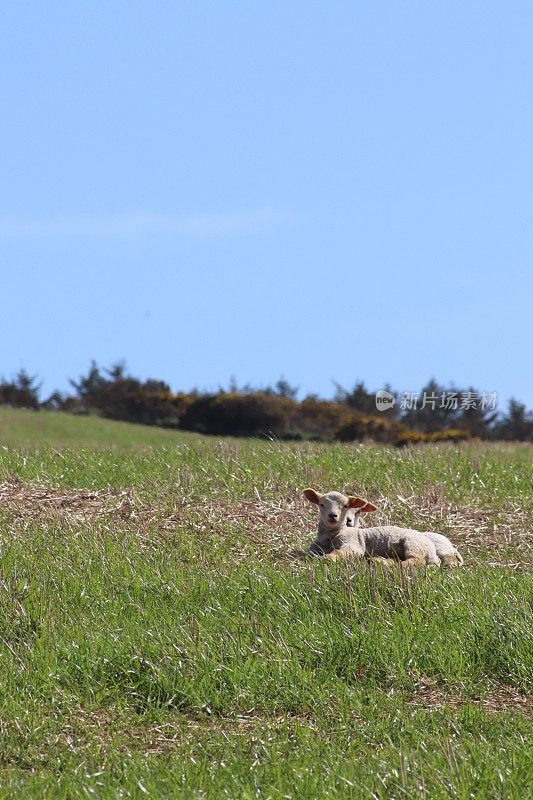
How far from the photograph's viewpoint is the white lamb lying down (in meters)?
11.8

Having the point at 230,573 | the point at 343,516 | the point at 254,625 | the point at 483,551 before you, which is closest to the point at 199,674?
the point at 254,625

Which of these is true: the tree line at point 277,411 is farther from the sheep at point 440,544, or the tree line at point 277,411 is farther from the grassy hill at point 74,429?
the sheep at point 440,544

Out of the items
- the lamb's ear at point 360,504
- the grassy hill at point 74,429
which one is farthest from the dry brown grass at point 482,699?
the grassy hill at point 74,429

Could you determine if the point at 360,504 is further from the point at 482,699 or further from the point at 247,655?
the point at 482,699

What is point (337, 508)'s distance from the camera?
1190 centimetres

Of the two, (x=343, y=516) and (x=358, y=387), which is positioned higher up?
(x=358, y=387)

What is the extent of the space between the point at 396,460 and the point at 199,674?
908 cm

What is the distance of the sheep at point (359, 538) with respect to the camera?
38.8 ft

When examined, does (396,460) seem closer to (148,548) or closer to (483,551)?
(483,551)

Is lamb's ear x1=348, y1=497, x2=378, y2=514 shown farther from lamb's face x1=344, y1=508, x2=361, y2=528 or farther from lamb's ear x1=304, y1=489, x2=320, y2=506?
lamb's ear x1=304, y1=489, x2=320, y2=506

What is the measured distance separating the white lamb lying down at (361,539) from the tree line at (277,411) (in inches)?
1016

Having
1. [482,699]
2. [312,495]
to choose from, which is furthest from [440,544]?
[482,699]

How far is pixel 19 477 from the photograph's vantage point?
15.8 metres

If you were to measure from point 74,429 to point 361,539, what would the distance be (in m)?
27.7
